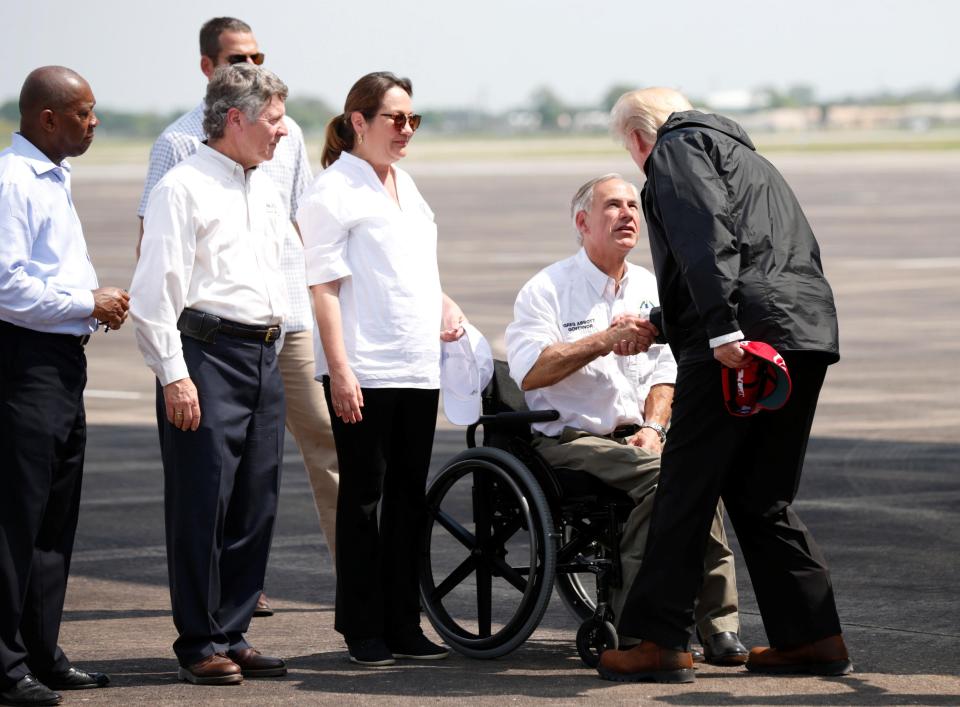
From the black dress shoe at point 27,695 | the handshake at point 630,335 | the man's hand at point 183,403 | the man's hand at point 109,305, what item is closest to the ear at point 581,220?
the handshake at point 630,335

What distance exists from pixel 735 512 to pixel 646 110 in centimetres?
132

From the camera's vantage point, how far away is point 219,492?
5.46 m

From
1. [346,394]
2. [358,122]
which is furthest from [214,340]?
[358,122]

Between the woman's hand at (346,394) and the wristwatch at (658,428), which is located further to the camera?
the wristwatch at (658,428)

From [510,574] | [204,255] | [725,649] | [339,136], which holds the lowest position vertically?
[725,649]

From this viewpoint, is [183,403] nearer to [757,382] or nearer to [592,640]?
[592,640]

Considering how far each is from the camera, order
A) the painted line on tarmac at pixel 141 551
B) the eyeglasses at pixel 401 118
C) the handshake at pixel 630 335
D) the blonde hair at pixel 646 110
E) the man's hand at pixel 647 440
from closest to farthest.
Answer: the blonde hair at pixel 646 110
the handshake at pixel 630 335
the eyeglasses at pixel 401 118
the man's hand at pixel 647 440
the painted line on tarmac at pixel 141 551

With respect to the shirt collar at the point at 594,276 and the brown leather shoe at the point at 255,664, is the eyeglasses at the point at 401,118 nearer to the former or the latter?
the shirt collar at the point at 594,276

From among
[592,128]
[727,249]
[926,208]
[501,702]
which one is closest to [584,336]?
[727,249]

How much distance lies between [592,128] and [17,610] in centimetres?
17958

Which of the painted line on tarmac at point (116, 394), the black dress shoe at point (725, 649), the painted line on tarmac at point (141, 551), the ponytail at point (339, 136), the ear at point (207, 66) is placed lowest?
the painted line on tarmac at point (116, 394)

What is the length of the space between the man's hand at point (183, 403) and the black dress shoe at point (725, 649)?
183cm

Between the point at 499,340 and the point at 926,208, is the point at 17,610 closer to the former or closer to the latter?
the point at 499,340

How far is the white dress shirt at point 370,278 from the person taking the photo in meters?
5.82
